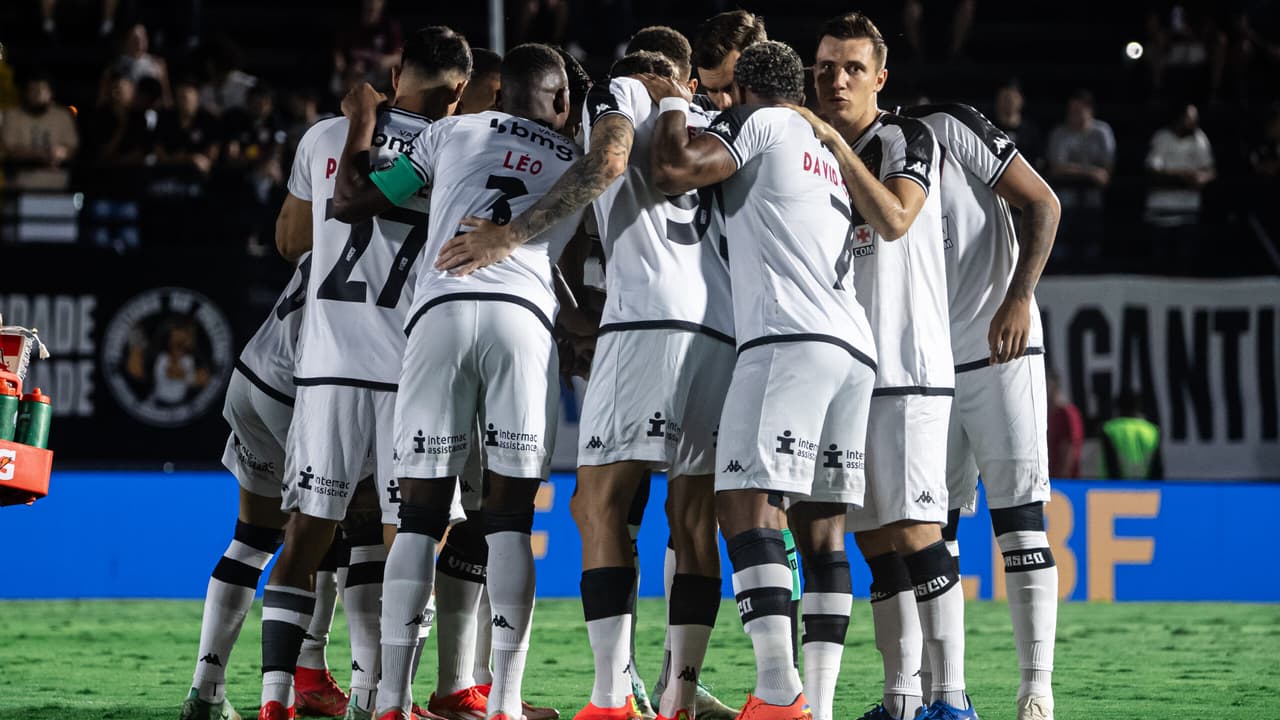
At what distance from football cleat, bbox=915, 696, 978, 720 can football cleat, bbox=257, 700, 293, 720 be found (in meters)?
2.21

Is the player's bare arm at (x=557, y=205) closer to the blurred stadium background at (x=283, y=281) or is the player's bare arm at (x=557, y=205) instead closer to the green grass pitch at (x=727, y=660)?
the green grass pitch at (x=727, y=660)

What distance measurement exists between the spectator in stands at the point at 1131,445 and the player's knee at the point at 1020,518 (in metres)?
7.46

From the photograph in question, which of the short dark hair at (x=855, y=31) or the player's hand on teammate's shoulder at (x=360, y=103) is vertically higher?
the short dark hair at (x=855, y=31)

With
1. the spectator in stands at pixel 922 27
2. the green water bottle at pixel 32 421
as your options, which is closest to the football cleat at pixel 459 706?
the green water bottle at pixel 32 421

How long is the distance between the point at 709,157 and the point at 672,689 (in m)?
1.82

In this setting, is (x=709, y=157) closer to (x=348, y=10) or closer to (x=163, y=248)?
(x=163, y=248)

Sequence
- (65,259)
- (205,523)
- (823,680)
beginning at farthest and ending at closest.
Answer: (65,259)
(205,523)
(823,680)

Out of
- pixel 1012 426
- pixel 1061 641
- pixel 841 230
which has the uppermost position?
pixel 841 230

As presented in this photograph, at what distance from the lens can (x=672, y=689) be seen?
552 centimetres

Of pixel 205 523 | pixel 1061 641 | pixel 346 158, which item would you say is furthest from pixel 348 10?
pixel 346 158

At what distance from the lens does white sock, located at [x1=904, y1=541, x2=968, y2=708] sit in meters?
5.59

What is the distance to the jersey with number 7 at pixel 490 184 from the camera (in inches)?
219

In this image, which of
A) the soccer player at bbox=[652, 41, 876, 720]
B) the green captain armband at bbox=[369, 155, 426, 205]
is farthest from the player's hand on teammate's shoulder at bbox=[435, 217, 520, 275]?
the soccer player at bbox=[652, 41, 876, 720]

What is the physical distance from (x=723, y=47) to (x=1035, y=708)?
281cm
